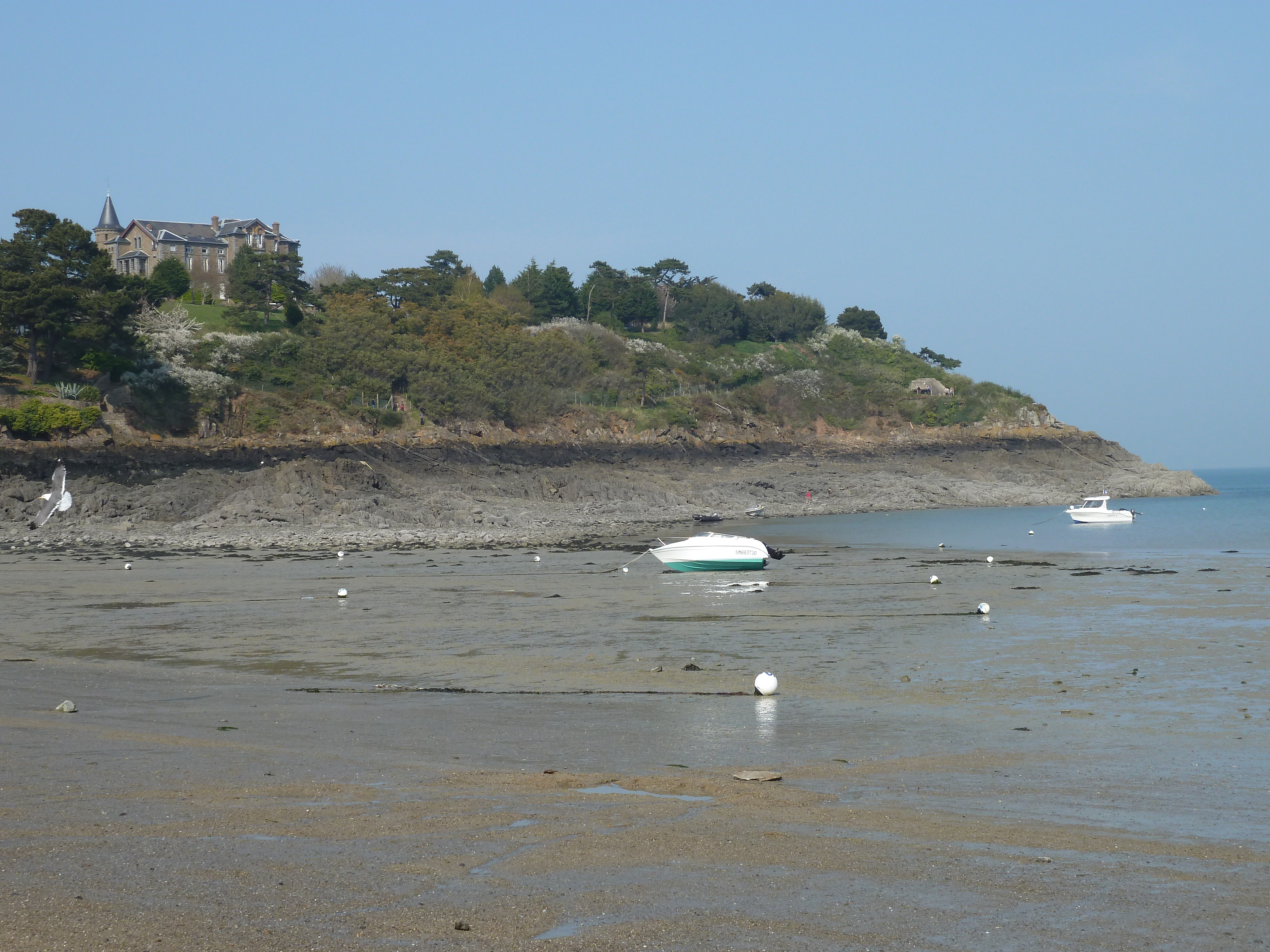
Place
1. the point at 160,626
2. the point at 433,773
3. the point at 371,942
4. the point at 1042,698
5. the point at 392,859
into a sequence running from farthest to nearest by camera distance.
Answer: the point at 160,626, the point at 1042,698, the point at 433,773, the point at 392,859, the point at 371,942

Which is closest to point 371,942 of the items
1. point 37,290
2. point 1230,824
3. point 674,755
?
point 674,755

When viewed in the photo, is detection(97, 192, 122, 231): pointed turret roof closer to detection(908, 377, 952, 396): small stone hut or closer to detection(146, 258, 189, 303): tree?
detection(146, 258, 189, 303): tree

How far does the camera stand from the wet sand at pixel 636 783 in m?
6.33

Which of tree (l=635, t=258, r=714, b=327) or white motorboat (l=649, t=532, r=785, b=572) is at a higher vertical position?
tree (l=635, t=258, r=714, b=327)

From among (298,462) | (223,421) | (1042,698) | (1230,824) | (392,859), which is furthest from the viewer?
(223,421)

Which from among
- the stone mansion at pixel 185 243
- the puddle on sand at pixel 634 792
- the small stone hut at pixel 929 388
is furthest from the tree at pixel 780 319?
the puddle on sand at pixel 634 792

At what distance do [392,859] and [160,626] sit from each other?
59.0 ft

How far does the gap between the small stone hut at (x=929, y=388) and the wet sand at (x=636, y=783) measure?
100.0 metres

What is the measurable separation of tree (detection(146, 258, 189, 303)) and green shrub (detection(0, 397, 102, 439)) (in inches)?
1332

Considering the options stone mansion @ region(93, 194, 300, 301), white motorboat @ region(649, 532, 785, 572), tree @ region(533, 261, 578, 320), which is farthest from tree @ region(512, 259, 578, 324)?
white motorboat @ region(649, 532, 785, 572)

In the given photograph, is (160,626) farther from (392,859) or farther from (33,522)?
(33,522)

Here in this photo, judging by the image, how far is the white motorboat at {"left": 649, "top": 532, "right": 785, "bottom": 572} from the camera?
3406cm

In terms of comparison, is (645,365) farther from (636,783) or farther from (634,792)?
(634,792)

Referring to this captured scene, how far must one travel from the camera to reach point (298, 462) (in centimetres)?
5550
